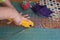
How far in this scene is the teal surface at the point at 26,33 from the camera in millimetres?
878

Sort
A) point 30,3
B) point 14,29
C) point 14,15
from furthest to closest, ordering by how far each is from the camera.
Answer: point 30,3 → point 14,29 → point 14,15

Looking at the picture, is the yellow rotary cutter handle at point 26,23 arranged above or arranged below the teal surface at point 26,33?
above

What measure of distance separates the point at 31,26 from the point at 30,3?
17 centimetres

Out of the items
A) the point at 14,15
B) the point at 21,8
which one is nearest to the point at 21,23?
the point at 14,15

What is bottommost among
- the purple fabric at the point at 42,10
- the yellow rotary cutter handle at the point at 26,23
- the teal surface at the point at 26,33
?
the teal surface at the point at 26,33

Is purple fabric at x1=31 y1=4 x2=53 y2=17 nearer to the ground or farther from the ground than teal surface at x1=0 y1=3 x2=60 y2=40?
farther from the ground

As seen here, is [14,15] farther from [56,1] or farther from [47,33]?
[56,1]

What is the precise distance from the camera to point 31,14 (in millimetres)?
957

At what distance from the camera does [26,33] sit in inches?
35.0

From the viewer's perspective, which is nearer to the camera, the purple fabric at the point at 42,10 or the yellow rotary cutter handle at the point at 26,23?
the yellow rotary cutter handle at the point at 26,23

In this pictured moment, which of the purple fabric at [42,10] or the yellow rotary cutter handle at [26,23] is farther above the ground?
the purple fabric at [42,10]

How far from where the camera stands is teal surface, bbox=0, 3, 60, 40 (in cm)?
88

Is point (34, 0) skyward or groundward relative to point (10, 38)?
skyward

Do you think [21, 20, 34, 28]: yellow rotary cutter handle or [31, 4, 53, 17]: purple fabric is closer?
[21, 20, 34, 28]: yellow rotary cutter handle
